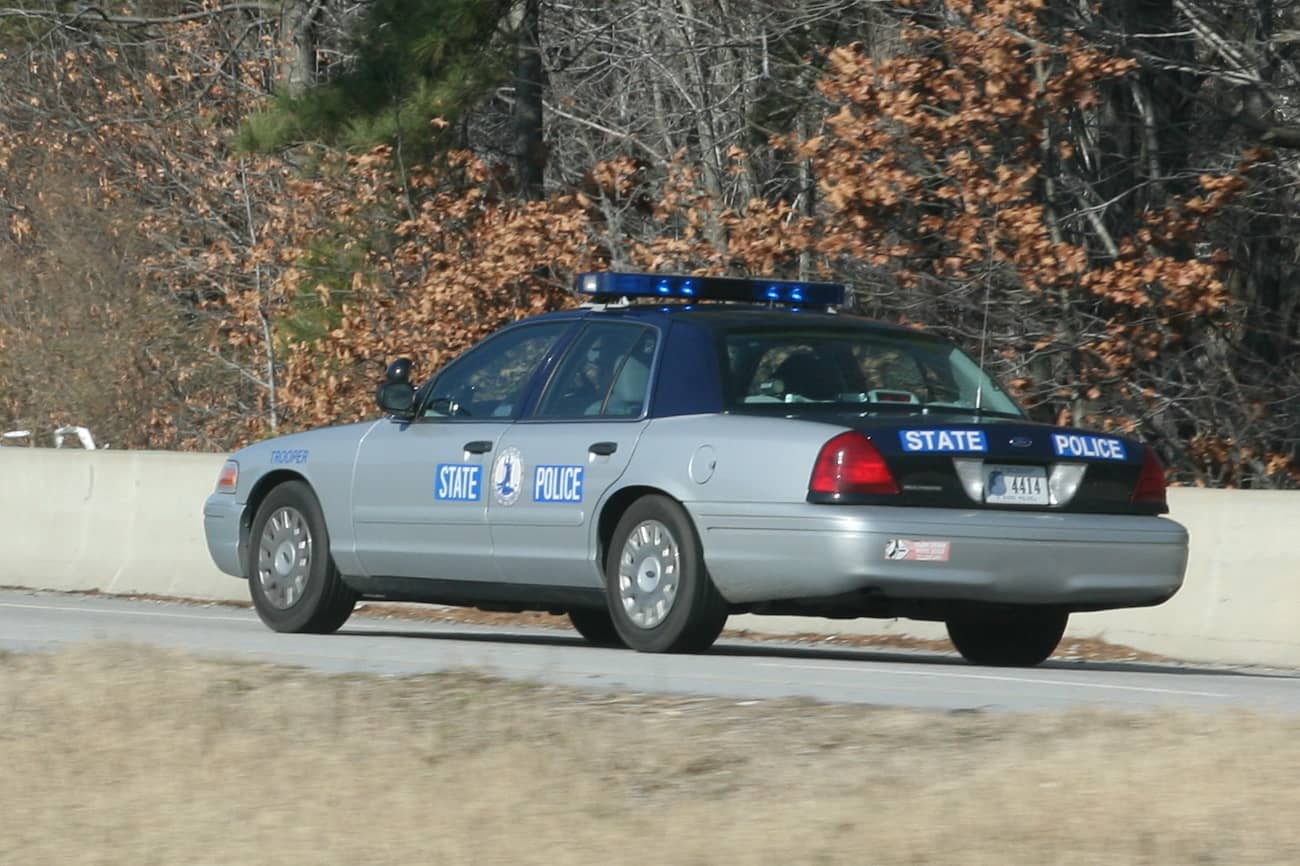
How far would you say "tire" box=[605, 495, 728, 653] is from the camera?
9.98 metres

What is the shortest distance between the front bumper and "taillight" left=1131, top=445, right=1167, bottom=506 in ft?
15.1

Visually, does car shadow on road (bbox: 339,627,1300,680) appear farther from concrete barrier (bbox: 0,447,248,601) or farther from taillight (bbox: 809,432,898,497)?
concrete barrier (bbox: 0,447,248,601)

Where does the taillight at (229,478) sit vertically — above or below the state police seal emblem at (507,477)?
below

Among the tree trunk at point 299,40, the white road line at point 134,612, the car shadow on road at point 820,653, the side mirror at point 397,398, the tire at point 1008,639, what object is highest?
the tree trunk at point 299,40

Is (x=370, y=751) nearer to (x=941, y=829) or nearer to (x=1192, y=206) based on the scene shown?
(x=941, y=829)

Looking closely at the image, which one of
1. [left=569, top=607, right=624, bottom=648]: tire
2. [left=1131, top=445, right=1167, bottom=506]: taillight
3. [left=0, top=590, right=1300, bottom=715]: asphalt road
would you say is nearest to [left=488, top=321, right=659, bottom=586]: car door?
[left=0, top=590, right=1300, bottom=715]: asphalt road

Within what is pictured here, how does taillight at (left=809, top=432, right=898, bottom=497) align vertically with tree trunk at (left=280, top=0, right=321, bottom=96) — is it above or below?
below

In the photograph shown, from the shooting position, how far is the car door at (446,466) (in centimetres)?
1109

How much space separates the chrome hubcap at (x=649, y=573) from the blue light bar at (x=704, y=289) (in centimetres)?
134

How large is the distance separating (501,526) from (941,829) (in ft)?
18.0

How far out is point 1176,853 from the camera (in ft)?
17.6

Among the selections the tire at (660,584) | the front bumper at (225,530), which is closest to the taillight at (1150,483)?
the tire at (660,584)

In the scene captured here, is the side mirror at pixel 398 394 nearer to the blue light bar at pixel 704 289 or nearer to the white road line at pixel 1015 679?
the blue light bar at pixel 704 289

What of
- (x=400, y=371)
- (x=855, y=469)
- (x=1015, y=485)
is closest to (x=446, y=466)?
(x=400, y=371)
